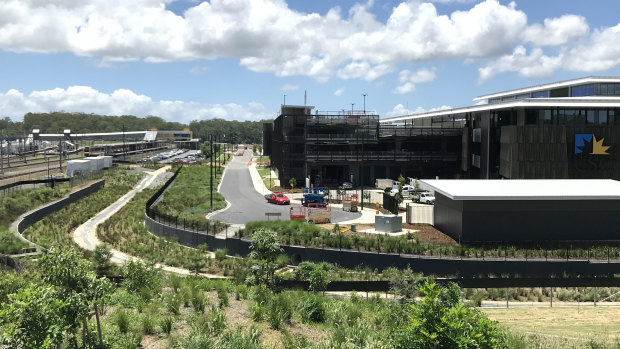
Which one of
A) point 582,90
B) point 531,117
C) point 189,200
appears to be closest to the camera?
point 531,117

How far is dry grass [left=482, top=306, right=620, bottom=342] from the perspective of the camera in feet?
61.7

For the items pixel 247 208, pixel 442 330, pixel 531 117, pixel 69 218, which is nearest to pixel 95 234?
pixel 69 218

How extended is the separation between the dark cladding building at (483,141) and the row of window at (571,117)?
10 centimetres

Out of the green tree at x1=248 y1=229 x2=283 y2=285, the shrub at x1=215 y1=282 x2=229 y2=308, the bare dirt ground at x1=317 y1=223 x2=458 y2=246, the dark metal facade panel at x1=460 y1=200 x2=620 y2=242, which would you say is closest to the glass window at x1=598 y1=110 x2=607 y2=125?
the dark metal facade panel at x1=460 y1=200 x2=620 y2=242

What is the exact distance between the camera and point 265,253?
2077 cm

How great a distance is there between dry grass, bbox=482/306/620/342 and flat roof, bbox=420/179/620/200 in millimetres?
11431

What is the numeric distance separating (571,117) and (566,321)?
121 feet

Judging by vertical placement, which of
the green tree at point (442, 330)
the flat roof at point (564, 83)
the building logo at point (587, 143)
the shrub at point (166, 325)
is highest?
the flat roof at point (564, 83)

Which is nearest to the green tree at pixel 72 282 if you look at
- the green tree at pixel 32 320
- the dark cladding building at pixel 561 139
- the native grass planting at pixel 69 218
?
the green tree at pixel 32 320

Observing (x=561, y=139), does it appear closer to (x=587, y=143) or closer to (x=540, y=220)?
(x=587, y=143)

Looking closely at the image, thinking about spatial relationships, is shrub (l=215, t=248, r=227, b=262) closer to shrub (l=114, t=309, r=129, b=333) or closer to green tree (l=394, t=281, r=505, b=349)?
shrub (l=114, t=309, r=129, b=333)

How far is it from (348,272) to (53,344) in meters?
20.6

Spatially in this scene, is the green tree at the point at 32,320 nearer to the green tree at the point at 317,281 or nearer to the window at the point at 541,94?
the green tree at the point at 317,281

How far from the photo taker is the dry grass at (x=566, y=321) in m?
18.8
